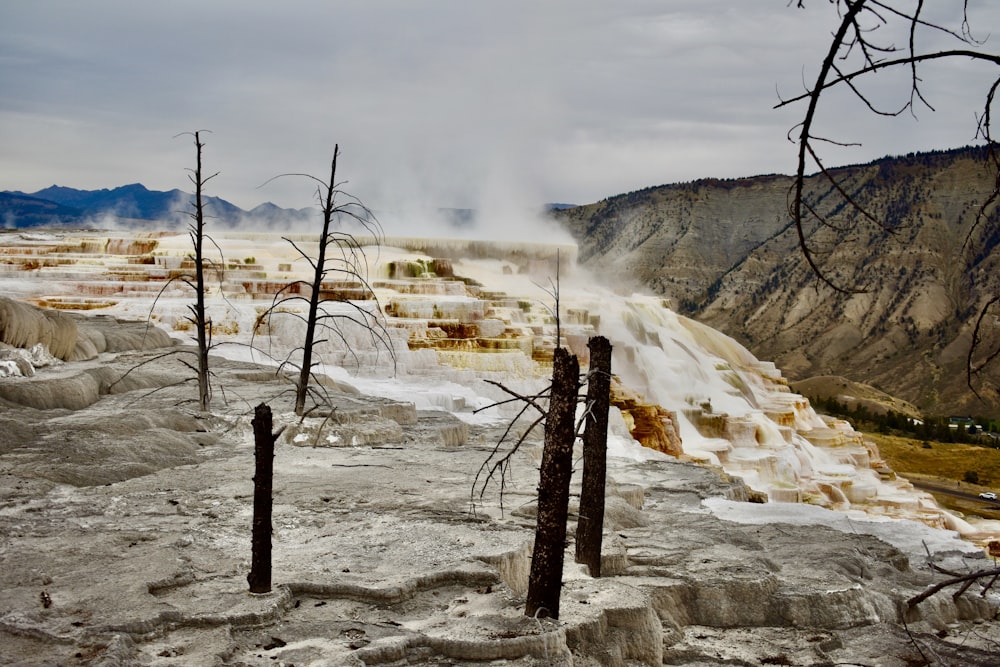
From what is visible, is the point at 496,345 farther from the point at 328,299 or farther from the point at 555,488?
the point at 555,488

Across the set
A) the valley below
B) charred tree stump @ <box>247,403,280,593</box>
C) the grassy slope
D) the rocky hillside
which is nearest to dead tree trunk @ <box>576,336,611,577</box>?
the valley below

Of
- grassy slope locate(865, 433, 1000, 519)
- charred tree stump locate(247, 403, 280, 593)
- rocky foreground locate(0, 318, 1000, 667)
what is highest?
charred tree stump locate(247, 403, 280, 593)

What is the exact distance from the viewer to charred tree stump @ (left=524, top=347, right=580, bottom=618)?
5645 mm

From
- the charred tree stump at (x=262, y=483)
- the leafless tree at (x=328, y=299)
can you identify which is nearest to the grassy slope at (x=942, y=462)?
the leafless tree at (x=328, y=299)

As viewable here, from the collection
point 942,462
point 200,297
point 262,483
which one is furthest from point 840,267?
point 262,483

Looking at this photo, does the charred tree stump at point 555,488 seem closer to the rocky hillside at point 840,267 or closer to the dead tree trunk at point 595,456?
the dead tree trunk at point 595,456

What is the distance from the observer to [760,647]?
282 inches

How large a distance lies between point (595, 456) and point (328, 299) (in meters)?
13.4

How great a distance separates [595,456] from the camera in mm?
7117

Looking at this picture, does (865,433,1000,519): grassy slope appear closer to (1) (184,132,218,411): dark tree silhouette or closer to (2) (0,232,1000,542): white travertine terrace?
(2) (0,232,1000,542): white travertine terrace

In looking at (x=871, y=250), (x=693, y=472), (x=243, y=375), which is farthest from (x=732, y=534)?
(x=871, y=250)

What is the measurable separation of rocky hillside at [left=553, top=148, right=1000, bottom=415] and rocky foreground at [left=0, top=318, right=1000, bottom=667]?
244 ft

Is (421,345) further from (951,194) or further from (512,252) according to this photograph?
(951,194)

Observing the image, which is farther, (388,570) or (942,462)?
(942,462)
